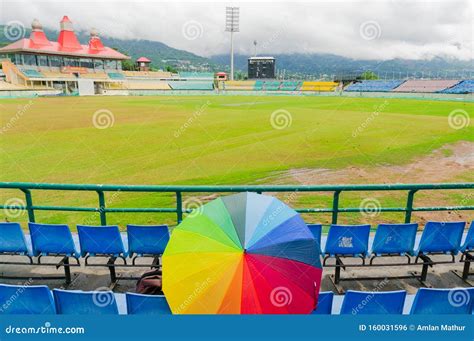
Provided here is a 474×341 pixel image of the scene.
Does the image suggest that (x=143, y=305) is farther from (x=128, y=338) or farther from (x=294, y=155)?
(x=294, y=155)

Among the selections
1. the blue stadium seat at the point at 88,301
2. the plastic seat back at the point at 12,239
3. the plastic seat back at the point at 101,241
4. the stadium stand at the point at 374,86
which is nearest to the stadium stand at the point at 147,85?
the stadium stand at the point at 374,86

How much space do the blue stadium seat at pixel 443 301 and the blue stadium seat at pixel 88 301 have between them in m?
2.50

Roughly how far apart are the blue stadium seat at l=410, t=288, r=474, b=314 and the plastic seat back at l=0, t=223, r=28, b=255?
15.1 ft

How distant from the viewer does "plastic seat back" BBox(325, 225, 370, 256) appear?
4566mm

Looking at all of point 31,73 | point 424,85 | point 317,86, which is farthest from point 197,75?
point 424,85

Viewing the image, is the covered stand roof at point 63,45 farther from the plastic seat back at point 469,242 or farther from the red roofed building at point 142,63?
the plastic seat back at point 469,242

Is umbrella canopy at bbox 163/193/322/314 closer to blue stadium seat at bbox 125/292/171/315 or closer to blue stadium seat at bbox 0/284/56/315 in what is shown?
blue stadium seat at bbox 125/292/171/315

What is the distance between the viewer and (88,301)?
9.42 ft

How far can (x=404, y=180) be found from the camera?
11.3m

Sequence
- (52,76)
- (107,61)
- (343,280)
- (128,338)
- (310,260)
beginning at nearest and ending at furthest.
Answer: (128,338) → (310,260) → (343,280) → (52,76) → (107,61)

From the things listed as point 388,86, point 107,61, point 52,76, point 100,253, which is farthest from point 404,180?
point 107,61

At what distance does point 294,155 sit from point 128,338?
43.4 feet

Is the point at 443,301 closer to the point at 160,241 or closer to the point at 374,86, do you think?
the point at 160,241

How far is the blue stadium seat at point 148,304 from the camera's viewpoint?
2836mm
